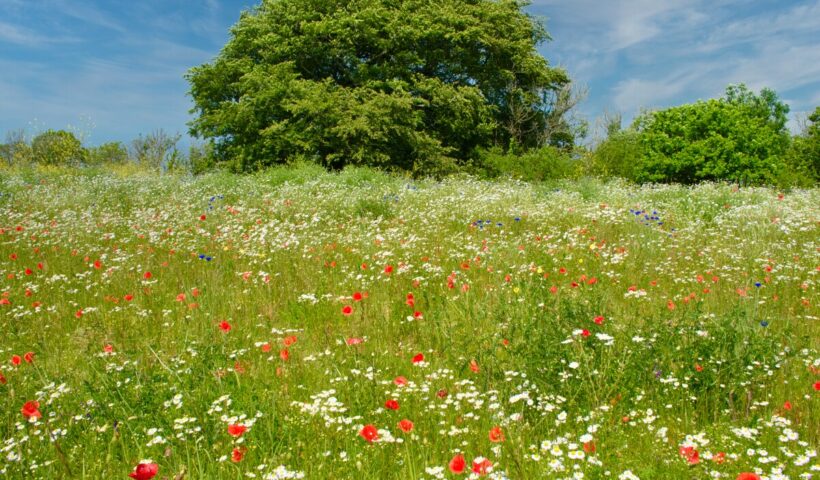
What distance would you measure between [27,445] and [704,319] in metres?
4.14

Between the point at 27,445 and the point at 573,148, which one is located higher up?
the point at 573,148

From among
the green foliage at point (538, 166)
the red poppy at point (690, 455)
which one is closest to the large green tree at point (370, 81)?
the green foliage at point (538, 166)

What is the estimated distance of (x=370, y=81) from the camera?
26.2 meters

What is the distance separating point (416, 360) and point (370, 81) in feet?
81.7

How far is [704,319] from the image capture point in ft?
12.2

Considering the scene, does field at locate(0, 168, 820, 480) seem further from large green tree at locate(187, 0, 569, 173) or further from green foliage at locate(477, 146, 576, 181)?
large green tree at locate(187, 0, 569, 173)

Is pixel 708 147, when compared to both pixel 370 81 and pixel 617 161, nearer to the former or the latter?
pixel 617 161

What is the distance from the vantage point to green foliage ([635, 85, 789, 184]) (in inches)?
804

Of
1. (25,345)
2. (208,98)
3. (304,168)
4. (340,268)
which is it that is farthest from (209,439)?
(208,98)

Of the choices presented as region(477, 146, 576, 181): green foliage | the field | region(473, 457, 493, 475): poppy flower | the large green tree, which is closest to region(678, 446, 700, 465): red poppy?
the field

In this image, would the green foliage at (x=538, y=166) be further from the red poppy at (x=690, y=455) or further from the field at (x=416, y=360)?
the red poppy at (x=690, y=455)

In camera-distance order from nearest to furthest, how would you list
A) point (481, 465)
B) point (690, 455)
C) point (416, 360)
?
point (481, 465) → point (690, 455) → point (416, 360)

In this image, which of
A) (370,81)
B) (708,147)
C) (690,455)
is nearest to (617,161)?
(708,147)

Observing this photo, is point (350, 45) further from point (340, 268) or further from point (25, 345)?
point (25, 345)
